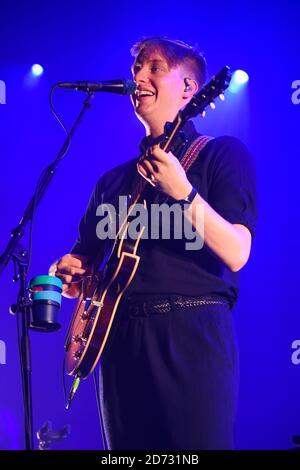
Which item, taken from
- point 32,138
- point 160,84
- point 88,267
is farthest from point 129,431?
point 32,138

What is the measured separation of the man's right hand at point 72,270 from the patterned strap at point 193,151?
2.24 ft

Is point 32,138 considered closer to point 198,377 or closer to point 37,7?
point 37,7

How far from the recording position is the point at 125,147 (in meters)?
4.55

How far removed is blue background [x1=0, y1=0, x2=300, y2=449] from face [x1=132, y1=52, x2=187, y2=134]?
168 centimetres

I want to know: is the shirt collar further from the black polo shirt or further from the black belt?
the black belt

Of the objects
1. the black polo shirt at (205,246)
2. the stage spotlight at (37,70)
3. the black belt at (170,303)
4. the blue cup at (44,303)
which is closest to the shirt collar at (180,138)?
the black polo shirt at (205,246)

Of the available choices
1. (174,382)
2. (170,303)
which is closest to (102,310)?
(170,303)

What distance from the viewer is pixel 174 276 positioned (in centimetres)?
216

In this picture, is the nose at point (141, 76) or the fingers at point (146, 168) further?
the nose at point (141, 76)

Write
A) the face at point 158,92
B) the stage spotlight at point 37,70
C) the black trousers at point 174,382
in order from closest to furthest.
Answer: the black trousers at point 174,382 → the face at point 158,92 → the stage spotlight at point 37,70

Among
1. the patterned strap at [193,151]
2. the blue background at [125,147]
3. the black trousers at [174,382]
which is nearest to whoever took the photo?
the black trousers at [174,382]

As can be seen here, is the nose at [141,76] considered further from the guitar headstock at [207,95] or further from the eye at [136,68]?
the guitar headstock at [207,95]

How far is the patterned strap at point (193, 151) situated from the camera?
2.36m
